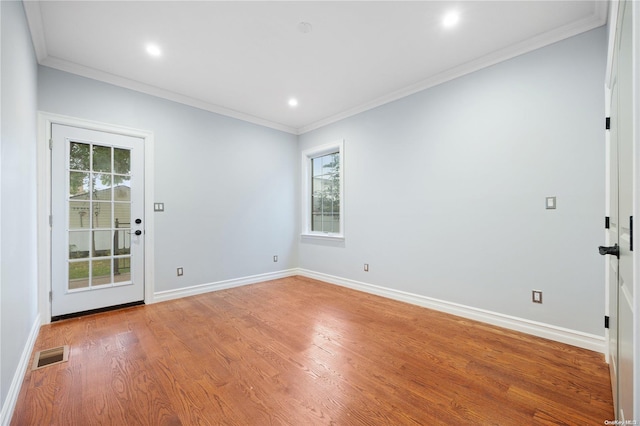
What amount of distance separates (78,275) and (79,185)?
1.00 meters

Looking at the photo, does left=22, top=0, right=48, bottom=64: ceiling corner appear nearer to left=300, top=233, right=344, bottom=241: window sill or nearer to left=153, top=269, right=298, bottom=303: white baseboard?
left=153, top=269, right=298, bottom=303: white baseboard

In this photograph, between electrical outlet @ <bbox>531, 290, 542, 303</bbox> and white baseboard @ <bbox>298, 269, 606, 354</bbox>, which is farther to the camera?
electrical outlet @ <bbox>531, 290, 542, 303</bbox>

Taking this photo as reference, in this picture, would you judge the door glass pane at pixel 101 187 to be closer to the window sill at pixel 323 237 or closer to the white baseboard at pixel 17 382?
the white baseboard at pixel 17 382

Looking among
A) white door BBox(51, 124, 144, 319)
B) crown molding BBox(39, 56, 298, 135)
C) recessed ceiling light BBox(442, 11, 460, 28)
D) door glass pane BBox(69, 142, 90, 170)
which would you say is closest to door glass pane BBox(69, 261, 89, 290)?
white door BBox(51, 124, 144, 319)

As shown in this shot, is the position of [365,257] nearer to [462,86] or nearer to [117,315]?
[462,86]

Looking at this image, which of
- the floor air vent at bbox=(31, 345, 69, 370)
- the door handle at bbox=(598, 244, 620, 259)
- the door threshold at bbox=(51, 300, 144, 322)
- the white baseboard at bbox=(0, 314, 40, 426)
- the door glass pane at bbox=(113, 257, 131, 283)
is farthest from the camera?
the door glass pane at bbox=(113, 257, 131, 283)

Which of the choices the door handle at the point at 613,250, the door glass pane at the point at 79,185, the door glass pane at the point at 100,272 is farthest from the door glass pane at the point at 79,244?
the door handle at the point at 613,250

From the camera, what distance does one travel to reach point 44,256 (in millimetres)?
2750

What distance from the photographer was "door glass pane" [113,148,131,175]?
3240 millimetres

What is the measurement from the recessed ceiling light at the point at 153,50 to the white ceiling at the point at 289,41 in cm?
5

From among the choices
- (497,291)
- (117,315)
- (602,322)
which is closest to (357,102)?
(497,291)

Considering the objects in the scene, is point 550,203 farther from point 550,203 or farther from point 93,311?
point 93,311

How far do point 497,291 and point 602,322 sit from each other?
2.39 ft

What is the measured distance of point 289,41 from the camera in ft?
8.45
